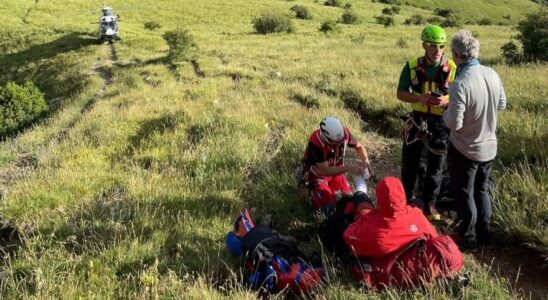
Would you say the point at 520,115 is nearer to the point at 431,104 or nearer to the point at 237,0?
the point at 431,104

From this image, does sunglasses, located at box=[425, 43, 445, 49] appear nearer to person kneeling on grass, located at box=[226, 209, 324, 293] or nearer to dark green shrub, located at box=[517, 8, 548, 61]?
person kneeling on grass, located at box=[226, 209, 324, 293]

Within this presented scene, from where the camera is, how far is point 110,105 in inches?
499

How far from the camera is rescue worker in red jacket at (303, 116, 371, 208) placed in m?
5.28

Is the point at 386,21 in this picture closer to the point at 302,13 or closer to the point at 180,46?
the point at 302,13

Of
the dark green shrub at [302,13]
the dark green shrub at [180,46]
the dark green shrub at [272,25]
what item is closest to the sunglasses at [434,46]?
the dark green shrub at [180,46]

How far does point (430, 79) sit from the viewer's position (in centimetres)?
518

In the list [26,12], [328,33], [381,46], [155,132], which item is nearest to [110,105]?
[155,132]

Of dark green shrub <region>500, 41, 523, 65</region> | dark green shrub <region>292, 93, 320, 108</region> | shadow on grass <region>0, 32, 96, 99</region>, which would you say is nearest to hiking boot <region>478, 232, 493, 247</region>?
dark green shrub <region>292, 93, 320, 108</region>

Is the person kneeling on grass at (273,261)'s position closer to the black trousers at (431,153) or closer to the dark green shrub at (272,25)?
the black trousers at (431,153)

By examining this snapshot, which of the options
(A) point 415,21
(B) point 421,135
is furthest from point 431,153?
(A) point 415,21

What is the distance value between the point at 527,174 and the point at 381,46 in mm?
20074

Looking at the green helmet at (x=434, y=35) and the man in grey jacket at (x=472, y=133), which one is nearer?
the man in grey jacket at (x=472, y=133)

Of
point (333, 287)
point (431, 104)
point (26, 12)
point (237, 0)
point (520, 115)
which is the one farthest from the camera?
point (237, 0)

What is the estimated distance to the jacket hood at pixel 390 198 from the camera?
12.0 ft
